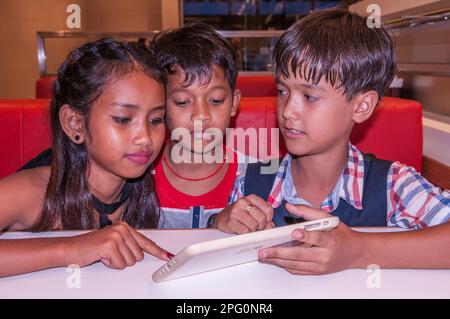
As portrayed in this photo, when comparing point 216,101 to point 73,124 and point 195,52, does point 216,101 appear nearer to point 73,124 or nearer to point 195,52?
point 195,52

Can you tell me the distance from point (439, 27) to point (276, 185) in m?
1.41

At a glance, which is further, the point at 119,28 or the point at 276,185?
the point at 119,28

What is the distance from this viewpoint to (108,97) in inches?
48.3

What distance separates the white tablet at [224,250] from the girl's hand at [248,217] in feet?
0.68

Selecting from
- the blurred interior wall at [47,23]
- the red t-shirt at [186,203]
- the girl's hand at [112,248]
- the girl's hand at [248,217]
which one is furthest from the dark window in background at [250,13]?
the girl's hand at [112,248]

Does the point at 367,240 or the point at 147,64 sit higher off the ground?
the point at 147,64

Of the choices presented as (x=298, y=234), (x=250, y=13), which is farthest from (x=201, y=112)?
(x=250, y=13)

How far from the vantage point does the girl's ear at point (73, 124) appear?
4.24 feet

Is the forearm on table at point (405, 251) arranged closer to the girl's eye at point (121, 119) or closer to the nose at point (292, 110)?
the nose at point (292, 110)

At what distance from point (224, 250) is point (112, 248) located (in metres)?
0.25

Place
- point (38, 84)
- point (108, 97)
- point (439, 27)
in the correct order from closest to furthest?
1. point (108, 97)
2. point (439, 27)
3. point (38, 84)

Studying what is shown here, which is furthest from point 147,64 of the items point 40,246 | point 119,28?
point 119,28

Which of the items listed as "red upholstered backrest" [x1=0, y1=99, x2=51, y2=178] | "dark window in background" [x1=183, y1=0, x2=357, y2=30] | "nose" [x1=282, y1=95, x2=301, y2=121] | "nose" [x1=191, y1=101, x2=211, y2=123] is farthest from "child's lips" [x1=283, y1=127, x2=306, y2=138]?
"dark window in background" [x1=183, y1=0, x2=357, y2=30]
